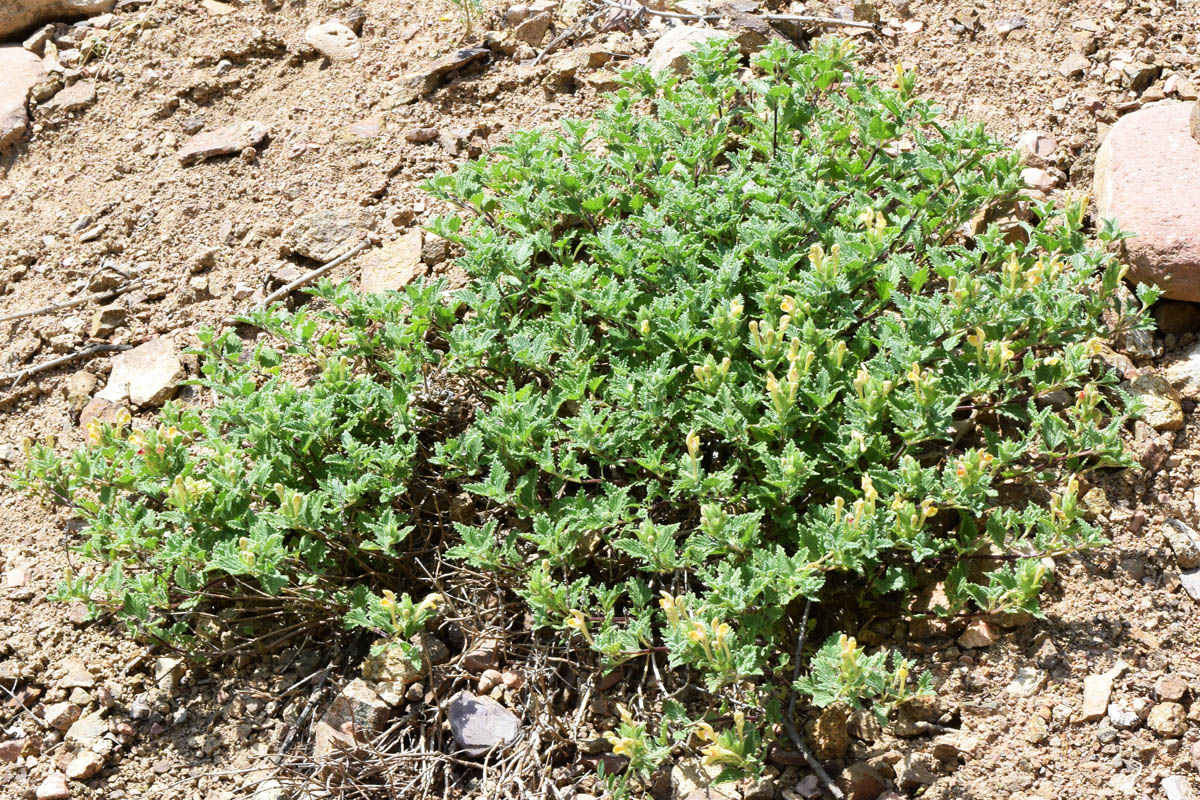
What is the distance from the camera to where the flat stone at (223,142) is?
198 inches

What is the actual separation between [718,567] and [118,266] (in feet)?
10.3

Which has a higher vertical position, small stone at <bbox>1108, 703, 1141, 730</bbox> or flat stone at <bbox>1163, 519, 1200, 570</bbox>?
flat stone at <bbox>1163, 519, 1200, 570</bbox>

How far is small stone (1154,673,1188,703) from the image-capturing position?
288cm

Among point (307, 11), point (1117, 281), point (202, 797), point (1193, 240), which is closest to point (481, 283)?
point (202, 797)

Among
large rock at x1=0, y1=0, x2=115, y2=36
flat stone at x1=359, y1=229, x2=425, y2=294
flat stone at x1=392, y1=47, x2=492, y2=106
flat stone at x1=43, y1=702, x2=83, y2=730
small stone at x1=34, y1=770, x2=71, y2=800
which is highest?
large rock at x1=0, y1=0, x2=115, y2=36

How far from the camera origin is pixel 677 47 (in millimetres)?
4867

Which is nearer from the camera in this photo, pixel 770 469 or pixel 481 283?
pixel 770 469

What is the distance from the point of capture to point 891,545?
2854mm

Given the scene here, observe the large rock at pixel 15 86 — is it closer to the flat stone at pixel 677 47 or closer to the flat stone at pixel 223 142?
the flat stone at pixel 223 142

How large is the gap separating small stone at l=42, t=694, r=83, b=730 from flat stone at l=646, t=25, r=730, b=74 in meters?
3.39

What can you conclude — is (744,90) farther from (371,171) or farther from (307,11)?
(307,11)

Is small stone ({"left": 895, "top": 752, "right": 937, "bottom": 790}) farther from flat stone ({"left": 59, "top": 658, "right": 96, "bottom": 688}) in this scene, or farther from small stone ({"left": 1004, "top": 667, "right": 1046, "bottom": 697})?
flat stone ({"left": 59, "top": 658, "right": 96, "bottom": 688})

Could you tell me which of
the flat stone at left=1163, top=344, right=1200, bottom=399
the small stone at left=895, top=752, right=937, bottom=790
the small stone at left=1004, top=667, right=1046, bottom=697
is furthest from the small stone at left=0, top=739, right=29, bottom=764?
the flat stone at left=1163, top=344, right=1200, bottom=399

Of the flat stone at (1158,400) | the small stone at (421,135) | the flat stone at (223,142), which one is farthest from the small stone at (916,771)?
the flat stone at (223,142)
